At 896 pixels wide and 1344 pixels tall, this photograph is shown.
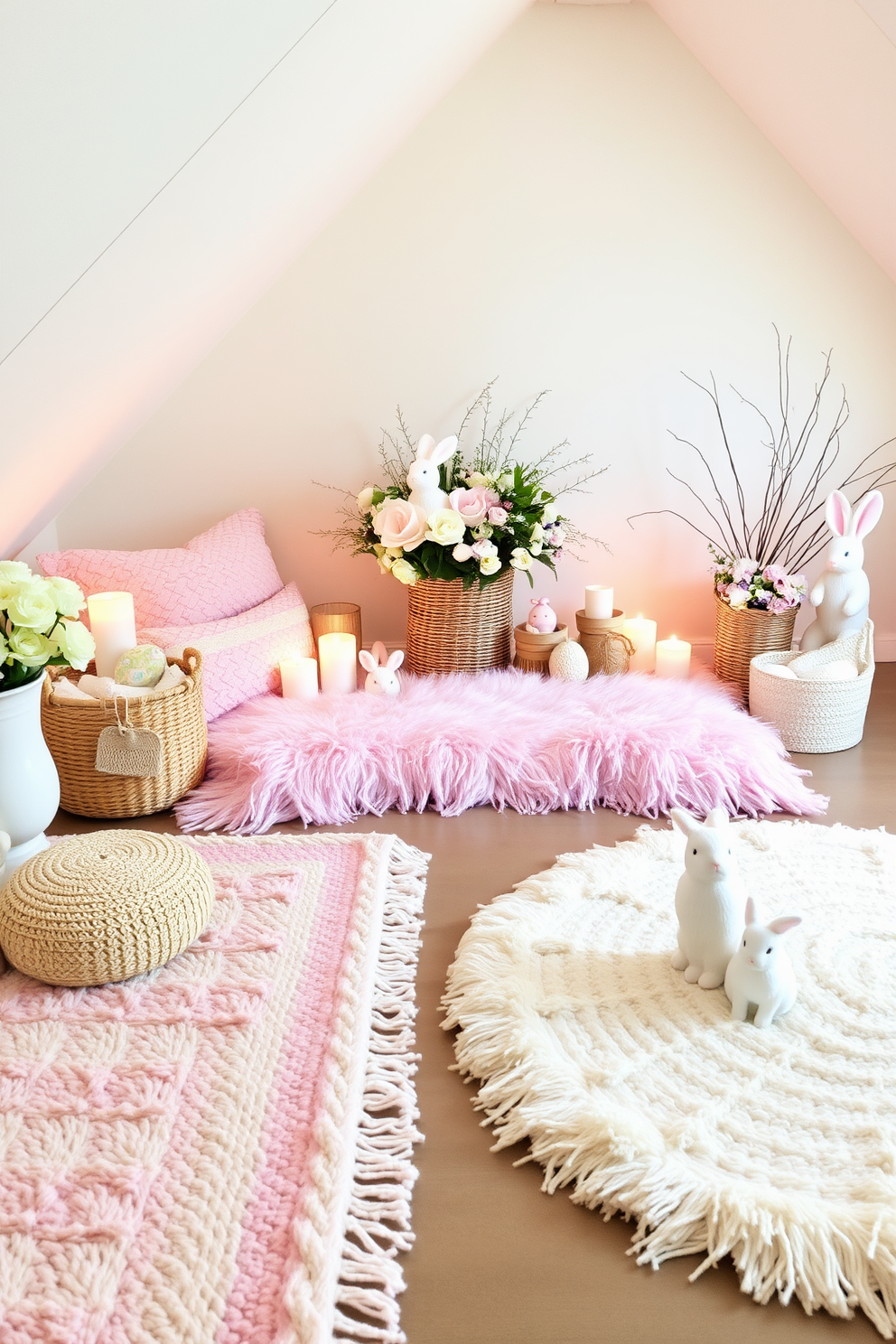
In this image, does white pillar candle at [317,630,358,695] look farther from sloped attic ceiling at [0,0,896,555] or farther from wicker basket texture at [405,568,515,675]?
sloped attic ceiling at [0,0,896,555]

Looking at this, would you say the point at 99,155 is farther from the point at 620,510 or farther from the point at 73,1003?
the point at 620,510

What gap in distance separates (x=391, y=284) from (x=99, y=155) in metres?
1.68

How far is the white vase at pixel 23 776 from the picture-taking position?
1.53m

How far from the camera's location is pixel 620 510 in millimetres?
2857

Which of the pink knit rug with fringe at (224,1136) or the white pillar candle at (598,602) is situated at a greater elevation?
the white pillar candle at (598,602)

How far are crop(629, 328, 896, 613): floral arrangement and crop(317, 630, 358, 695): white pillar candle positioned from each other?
0.90 meters

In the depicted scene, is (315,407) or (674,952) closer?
(674,952)

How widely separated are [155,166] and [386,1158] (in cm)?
117

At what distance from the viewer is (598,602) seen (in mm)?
2619

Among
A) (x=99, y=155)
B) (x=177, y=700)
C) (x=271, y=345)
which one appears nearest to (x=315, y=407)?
(x=271, y=345)

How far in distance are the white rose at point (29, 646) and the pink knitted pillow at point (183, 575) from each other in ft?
3.11

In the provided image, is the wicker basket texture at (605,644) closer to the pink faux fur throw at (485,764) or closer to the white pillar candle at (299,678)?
the pink faux fur throw at (485,764)

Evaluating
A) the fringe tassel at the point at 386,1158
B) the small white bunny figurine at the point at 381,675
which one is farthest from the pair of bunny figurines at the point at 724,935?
the small white bunny figurine at the point at 381,675

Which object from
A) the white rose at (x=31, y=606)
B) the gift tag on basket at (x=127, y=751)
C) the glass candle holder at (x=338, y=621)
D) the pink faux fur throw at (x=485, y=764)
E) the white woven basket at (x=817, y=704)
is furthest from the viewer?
the glass candle holder at (x=338, y=621)
